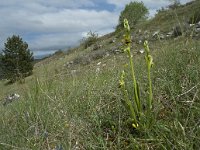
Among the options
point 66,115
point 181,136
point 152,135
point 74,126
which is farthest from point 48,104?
point 181,136

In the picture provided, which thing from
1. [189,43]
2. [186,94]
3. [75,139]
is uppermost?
[189,43]

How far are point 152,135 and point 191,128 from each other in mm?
275

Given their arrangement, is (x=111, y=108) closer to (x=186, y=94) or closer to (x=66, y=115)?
(x=66, y=115)

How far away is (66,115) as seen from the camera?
324 centimetres

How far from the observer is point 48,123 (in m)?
3.19

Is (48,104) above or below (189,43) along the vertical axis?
below

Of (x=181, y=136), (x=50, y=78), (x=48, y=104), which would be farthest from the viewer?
(x=50, y=78)

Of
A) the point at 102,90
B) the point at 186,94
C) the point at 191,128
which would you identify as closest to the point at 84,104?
the point at 102,90

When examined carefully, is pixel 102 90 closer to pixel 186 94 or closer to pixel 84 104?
pixel 84 104

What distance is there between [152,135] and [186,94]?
0.54 m

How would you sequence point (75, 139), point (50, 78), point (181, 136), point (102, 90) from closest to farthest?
point (181, 136)
point (75, 139)
point (102, 90)
point (50, 78)

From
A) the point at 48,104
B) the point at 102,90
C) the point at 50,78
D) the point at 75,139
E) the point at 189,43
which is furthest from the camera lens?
the point at 50,78

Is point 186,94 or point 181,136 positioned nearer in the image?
point 181,136

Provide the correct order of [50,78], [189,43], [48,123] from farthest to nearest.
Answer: [50,78] → [189,43] → [48,123]
